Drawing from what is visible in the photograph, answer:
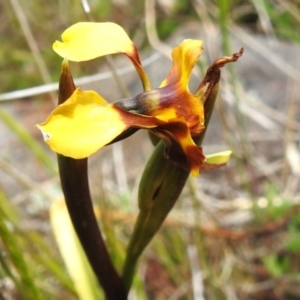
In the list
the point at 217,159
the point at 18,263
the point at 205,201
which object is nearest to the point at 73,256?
the point at 18,263

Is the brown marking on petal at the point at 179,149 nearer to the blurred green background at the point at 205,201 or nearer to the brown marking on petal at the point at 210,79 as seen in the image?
the brown marking on petal at the point at 210,79

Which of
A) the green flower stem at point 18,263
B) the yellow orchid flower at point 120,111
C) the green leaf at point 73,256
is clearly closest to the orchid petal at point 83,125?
the yellow orchid flower at point 120,111

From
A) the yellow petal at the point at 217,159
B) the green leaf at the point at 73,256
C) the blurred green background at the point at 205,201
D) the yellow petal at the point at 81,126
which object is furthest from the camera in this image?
the blurred green background at the point at 205,201

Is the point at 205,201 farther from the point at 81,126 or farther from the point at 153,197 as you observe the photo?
the point at 81,126

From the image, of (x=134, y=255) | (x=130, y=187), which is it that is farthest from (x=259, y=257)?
(x=134, y=255)

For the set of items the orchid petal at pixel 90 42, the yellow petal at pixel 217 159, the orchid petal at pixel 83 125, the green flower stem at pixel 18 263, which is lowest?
the green flower stem at pixel 18 263

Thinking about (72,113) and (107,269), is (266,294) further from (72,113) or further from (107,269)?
(72,113)
